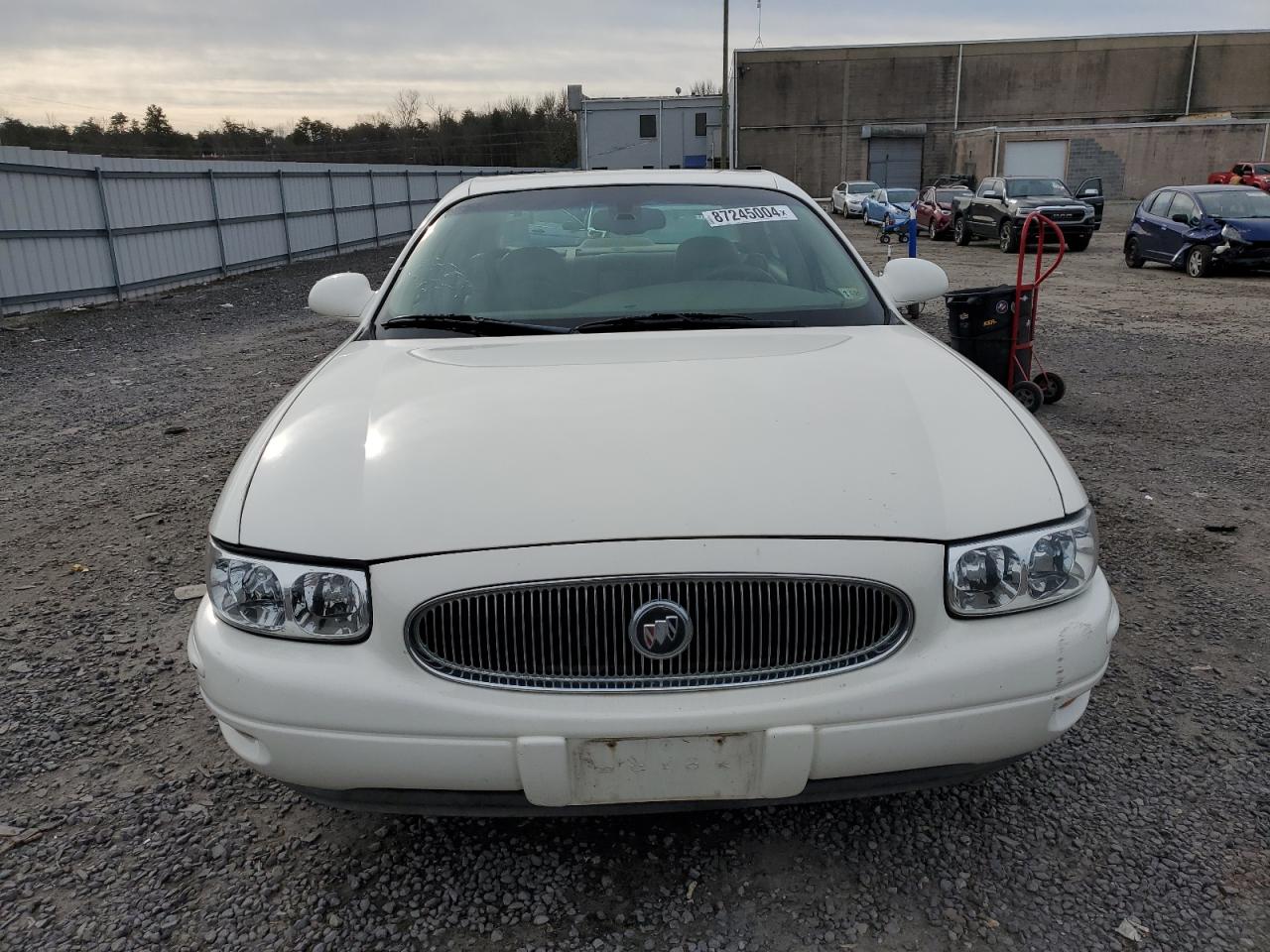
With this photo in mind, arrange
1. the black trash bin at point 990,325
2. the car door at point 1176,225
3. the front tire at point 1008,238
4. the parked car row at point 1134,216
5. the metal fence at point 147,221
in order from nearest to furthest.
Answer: the black trash bin at point 990,325
the metal fence at point 147,221
the parked car row at point 1134,216
the car door at point 1176,225
the front tire at point 1008,238

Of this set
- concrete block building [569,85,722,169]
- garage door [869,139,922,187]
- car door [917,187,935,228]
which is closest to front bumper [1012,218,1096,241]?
car door [917,187,935,228]

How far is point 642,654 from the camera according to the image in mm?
1825

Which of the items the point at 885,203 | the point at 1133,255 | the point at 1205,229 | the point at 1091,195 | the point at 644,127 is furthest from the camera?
the point at 644,127

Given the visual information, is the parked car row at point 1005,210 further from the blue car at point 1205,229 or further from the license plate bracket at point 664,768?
the license plate bracket at point 664,768

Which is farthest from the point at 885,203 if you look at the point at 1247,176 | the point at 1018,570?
the point at 1018,570

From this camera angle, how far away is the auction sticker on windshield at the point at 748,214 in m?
3.38

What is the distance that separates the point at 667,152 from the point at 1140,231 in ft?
147

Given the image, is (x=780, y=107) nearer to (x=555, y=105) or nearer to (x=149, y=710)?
(x=555, y=105)

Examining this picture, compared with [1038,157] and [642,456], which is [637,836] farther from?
[1038,157]

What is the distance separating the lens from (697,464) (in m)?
1.98

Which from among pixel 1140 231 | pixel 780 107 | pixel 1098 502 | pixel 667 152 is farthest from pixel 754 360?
pixel 667 152

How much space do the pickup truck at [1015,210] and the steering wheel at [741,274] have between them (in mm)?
18985

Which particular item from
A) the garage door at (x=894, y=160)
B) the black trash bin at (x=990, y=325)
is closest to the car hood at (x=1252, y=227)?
the black trash bin at (x=990, y=325)

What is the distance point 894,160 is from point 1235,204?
3678 centimetres
